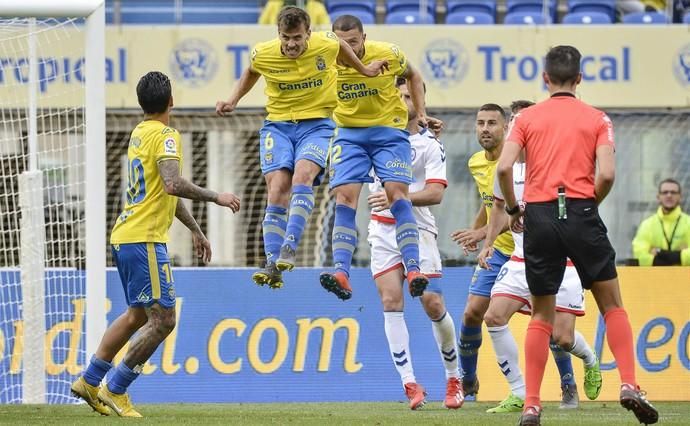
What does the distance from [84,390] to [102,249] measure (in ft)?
5.47

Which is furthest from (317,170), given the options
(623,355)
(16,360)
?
(16,360)

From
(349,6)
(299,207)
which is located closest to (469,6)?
(349,6)

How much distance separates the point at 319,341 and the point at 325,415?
3422 mm

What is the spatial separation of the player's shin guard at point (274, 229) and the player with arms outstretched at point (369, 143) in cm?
44

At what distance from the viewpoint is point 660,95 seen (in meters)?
18.2

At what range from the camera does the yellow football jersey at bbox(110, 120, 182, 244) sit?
933cm

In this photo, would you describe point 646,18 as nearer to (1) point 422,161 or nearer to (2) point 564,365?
(1) point 422,161

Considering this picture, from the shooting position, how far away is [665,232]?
49.9 feet

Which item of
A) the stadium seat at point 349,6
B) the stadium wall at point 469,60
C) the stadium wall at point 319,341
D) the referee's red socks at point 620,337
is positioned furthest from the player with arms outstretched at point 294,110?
the stadium seat at point 349,6

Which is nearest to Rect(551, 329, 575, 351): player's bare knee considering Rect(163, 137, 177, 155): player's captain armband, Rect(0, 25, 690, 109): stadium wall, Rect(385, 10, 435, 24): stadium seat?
Rect(163, 137, 177, 155): player's captain armband

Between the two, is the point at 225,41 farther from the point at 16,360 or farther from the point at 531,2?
the point at 16,360

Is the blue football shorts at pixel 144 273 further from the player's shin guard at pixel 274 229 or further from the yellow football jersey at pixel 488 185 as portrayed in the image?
the yellow football jersey at pixel 488 185

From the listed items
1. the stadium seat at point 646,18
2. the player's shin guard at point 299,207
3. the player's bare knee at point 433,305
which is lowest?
the player's bare knee at point 433,305

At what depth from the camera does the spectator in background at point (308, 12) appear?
60.2ft
